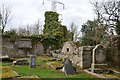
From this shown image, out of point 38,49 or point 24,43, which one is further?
point 38,49

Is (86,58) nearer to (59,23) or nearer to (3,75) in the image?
(3,75)

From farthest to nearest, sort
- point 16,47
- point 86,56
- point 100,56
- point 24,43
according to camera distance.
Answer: point 24,43 → point 16,47 → point 100,56 → point 86,56

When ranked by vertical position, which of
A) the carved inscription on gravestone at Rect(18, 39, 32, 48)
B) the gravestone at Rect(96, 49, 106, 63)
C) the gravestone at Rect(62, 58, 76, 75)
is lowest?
the gravestone at Rect(62, 58, 76, 75)

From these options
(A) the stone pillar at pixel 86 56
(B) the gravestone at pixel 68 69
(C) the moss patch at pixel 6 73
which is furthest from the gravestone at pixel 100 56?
(C) the moss patch at pixel 6 73

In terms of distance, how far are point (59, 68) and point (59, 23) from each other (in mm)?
18506

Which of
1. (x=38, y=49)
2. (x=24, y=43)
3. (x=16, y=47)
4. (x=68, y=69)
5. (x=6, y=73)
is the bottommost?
(x=68, y=69)

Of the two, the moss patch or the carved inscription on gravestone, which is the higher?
the carved inscription on gravestone

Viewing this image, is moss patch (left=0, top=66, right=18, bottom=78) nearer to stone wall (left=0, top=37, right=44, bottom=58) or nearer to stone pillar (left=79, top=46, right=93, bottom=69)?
stone pillar (left=79, top=46, right=93, bottom=69)

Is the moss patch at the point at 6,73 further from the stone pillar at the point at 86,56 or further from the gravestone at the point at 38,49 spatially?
the gravestone at the point at 38,49

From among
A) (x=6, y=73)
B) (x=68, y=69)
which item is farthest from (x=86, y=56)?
(x=6, y=73)

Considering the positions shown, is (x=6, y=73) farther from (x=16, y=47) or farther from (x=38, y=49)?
(x=38, y=49)

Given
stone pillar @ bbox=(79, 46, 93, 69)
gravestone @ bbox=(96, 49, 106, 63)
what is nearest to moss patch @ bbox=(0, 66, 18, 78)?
stone pillar @ bbox=(79, 46, 93, 69)

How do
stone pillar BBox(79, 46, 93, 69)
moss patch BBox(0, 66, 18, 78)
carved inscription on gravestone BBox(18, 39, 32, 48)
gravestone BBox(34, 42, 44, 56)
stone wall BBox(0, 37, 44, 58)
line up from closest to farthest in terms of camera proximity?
moss patch BBox(0, 66, 18, 78), stone pillar BBox(79, 46, 93, 69), stone wall BBox(0, 37, 44, 58), carved inscription on gravestone BBox(18, 39, 32, 48), gravestone BBox(34, 42, 44, 56)

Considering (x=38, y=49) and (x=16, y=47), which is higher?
(x=16, y=47)
